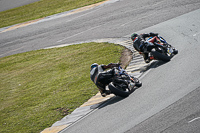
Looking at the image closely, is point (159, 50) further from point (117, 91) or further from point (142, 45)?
point (117, 91)

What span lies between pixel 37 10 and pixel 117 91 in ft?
74.5

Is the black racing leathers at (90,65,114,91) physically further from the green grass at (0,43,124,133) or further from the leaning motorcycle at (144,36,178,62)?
the leaning motorcycle at (144,36,178,62)

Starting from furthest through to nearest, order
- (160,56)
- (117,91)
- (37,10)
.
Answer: (37,10), (160,56), (117,91)

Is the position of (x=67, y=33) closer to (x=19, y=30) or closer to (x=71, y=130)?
(x=19, y=30)

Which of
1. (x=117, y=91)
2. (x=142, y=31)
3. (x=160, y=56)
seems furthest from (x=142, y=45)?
(x=142, y=31)

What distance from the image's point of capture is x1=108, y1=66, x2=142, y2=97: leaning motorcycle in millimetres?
10086

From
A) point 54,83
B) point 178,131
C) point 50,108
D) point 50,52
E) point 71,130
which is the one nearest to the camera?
point 178,131

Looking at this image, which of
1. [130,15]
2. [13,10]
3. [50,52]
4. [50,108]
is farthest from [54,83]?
[13,10]

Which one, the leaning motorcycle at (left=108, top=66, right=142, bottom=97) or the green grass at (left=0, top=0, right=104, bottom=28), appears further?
the green grass at (left=0, top=0, right=104, bottom=28)

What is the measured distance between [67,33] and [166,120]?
14.9 meters

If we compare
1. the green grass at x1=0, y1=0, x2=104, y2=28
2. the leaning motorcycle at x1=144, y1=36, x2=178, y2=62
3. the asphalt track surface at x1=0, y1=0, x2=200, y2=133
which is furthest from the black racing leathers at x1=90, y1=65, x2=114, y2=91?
the green grass at x1=0, y1=0, x2=104, y2=28

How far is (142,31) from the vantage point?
1747 centimetres

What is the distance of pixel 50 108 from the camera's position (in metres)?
11.9

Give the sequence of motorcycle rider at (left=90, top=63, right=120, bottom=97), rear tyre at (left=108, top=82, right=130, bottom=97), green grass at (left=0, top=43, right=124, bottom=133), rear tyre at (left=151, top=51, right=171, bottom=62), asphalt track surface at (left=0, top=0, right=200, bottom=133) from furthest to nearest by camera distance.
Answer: rear tyre at (left=151, top=51, right=171, bottom=62)
green grass at (left=0, top=43, right=124, bottom=133)
motorcycle rider at (left=90, top=63, right=120, bottom=97)
rear tyre at (left=108, top=82, right=130, bottom=97)
asphalt track surface at (left=0, top=0, right=200, bottom=133)
